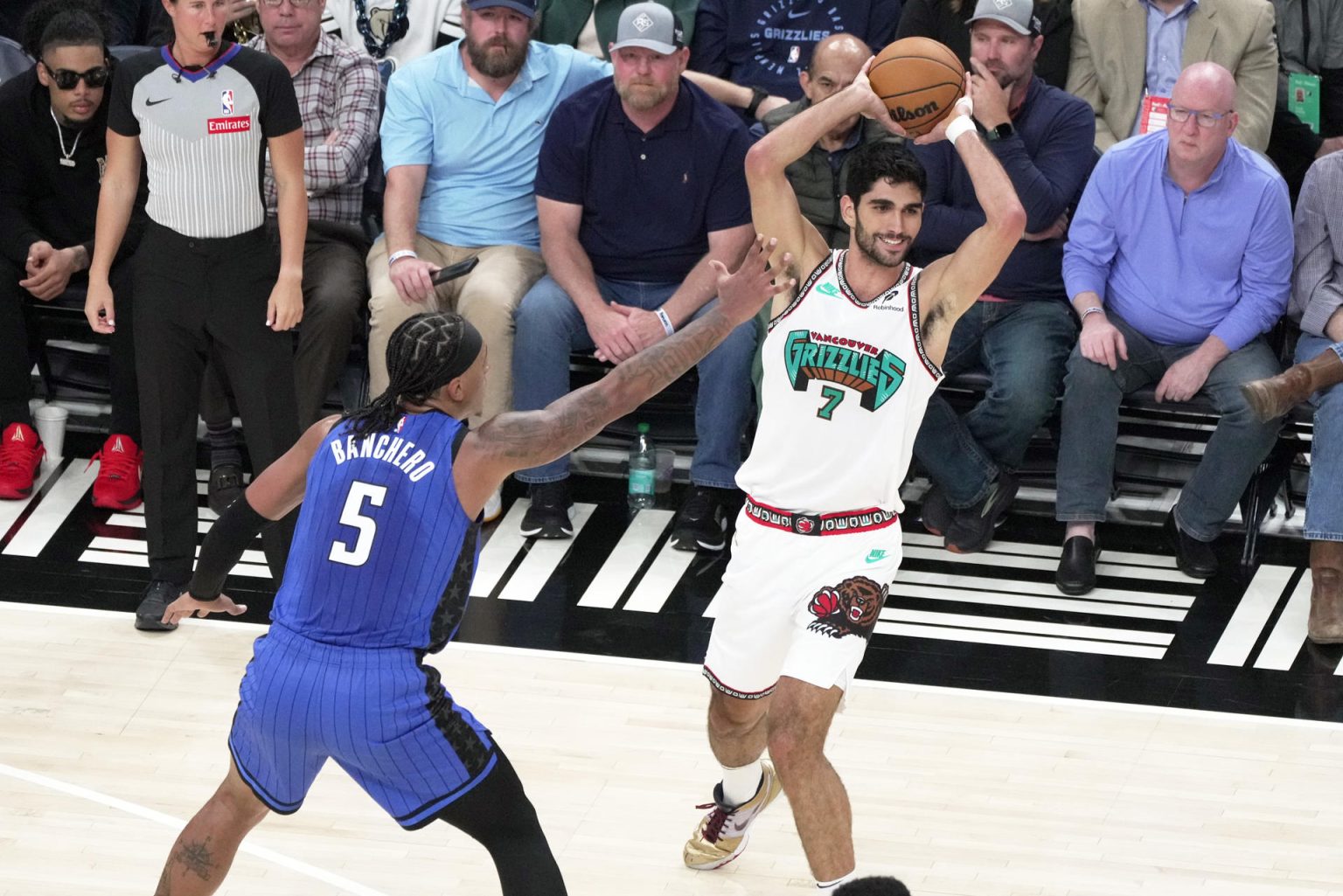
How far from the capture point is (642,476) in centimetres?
780

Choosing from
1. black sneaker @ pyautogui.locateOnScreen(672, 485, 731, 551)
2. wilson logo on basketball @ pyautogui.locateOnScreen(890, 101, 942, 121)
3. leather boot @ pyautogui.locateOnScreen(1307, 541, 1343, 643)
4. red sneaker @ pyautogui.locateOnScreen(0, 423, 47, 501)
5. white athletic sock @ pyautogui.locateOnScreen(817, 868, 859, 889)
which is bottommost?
red sneaker @ pyautogui.locateOnScreen(0, 423, 47, 501)

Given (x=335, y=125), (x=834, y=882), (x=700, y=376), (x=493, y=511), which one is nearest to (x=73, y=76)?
(x=335, y=125)

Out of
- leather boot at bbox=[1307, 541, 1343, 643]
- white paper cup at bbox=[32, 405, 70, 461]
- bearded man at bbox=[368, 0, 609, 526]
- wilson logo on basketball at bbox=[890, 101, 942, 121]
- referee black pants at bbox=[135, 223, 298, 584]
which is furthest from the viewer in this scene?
white paper cup at bbox=[32, 405, 70, 461]

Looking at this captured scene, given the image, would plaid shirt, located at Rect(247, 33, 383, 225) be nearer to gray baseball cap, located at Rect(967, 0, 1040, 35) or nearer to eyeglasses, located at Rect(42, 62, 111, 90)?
eyeglasses, located at Rect(42, 62, 111, 90)

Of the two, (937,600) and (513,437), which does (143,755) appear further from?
(937,600)

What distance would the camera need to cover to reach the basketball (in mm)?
5449

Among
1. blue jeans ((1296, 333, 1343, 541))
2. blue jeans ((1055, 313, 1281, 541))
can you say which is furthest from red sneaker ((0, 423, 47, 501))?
blue jeans ((1296, 333, 1343, 541))

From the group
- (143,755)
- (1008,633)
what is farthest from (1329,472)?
(143,755)

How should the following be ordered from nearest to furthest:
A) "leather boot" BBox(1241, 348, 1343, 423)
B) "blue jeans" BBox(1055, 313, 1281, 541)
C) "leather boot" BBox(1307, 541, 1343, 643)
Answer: "leather boot" BBox(1307, 541, 1343, 643), "leather boot" BBox(1241, 348, 1343, 423), "blue jeans" BBox(1055, 313, 1281, 541)

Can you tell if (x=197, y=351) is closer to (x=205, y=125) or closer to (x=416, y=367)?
(x=205, y=125)

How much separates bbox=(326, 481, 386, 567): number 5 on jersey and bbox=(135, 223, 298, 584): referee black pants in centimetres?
269

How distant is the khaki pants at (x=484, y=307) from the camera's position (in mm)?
7469

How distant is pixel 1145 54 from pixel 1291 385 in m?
1.80

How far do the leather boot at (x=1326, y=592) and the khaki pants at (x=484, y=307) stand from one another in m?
3.31
